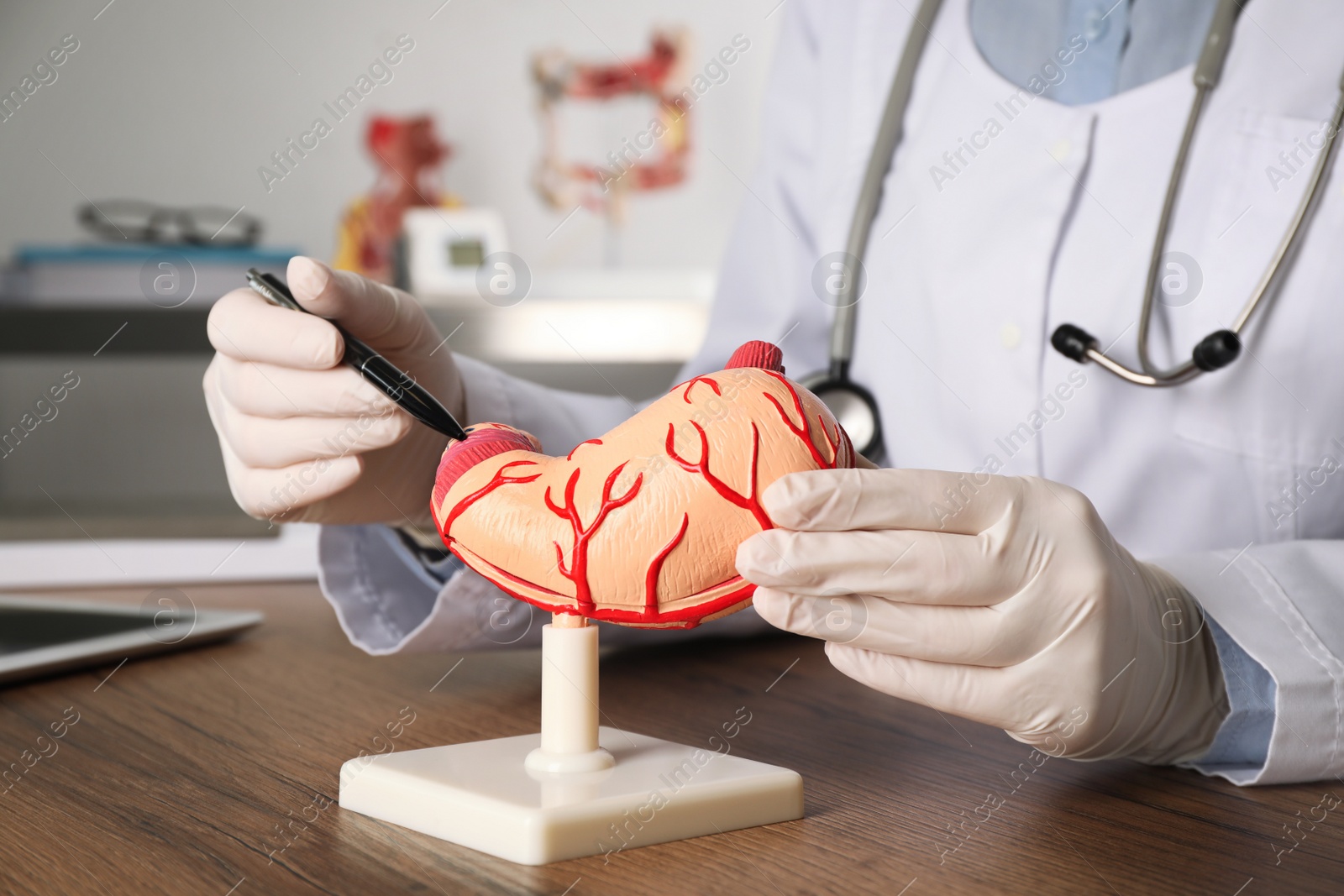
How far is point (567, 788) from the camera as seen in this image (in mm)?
513

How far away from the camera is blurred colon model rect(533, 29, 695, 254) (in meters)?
2.48

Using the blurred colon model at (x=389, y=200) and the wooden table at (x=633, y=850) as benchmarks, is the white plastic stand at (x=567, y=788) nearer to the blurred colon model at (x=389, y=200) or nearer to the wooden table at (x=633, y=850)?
the wooden table at (x=633, y=850)

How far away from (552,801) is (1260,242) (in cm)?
66

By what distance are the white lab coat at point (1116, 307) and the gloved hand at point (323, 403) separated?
75mm

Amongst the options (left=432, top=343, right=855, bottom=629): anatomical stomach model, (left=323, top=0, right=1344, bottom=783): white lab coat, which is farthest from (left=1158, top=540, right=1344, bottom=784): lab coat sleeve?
(left=432, top=343, right=855, bottom=629): anatomical stomach model

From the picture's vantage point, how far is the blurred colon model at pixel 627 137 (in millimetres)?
2480

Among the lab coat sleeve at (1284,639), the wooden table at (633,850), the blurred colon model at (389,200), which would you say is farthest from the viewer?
the blurred colon model at (389,200)

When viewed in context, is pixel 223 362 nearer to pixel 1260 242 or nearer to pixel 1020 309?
pixel 1020 309

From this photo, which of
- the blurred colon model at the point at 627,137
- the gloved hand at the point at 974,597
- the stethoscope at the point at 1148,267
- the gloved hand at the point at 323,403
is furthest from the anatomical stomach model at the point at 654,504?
the blurred colon model at the point at 627,137

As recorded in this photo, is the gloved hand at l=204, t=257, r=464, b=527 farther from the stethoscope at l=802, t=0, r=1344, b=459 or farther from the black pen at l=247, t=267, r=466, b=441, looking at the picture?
the stethoscope at l=802, t=0, r=1344, b=459

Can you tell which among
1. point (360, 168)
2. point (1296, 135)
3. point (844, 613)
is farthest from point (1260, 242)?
point (360, 168)

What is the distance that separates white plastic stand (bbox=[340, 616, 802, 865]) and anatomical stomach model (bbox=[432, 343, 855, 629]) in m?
0.04

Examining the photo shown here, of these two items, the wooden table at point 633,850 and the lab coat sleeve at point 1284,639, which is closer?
the wooden table at point 633,850

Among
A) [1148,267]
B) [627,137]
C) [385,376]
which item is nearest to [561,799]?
[385,376]
